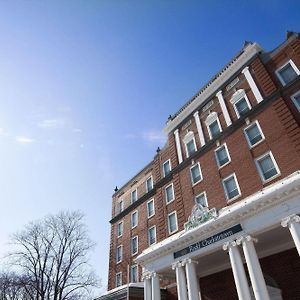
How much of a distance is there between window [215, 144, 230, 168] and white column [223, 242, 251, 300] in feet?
25.4

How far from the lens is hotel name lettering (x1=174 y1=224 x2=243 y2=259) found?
16800 millimetres

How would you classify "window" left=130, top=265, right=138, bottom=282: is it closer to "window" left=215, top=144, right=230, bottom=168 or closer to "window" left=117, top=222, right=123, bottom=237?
"window" left=117, top=222, right=123, bottom=237

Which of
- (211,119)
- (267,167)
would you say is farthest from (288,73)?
(267,167)

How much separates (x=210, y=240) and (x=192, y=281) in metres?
3.05

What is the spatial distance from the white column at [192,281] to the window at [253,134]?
10142 mm

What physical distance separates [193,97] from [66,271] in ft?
88.7

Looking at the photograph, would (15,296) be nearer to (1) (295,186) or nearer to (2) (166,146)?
(2) (166,146)

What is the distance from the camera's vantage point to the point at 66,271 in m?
34.2

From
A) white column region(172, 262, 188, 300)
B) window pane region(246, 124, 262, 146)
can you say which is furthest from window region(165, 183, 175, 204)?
window pane region(246, 124, 262, 146)

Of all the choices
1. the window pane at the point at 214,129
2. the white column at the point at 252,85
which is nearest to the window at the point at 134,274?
the window pane at the point at 214,129

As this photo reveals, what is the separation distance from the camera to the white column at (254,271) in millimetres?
13628

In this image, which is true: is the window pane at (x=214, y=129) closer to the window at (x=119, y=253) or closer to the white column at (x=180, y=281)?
the white column at (x=180, y=281)

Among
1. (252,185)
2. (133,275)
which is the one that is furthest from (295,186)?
(133,275)

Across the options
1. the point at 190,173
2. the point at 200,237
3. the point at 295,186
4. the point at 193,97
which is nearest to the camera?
the point at 295,186
